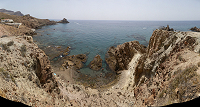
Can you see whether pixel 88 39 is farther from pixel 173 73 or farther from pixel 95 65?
pixel 173 73

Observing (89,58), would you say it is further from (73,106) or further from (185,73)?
(185,73)

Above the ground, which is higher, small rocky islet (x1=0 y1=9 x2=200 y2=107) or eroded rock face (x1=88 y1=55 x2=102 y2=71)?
small rocky islet (x1=0 y1=9 x2=200 y2=107)

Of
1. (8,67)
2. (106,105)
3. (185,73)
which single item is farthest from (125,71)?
(8,67)

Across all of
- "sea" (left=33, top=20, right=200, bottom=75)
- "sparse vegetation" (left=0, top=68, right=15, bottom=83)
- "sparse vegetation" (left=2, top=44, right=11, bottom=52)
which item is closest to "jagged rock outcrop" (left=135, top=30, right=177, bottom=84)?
"sea" (left=33, top=20, right=200, bottom=75)

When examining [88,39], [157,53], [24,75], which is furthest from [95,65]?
[88,39]

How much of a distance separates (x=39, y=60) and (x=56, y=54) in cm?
2507

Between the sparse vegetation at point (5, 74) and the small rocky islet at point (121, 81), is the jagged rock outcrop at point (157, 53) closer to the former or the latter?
the small rocky islet at point (121, 81)

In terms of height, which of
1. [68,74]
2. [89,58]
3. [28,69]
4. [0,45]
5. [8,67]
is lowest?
[68,74]

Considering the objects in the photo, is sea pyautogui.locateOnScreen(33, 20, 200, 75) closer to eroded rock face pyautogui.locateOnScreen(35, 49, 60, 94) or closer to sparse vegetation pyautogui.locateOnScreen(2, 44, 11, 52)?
eroded rock face pyautogui.locateOnScreen(35, 49, 60, 94)

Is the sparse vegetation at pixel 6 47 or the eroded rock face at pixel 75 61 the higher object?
the sparse vegetation at pixel 6 47

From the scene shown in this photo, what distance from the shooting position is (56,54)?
1400 inches

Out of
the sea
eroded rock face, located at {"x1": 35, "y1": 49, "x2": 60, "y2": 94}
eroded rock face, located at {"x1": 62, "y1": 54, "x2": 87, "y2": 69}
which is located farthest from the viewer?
the sea

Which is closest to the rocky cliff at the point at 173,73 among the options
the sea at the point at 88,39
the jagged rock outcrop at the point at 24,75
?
the jagged rock outcrop at the point at 24,75

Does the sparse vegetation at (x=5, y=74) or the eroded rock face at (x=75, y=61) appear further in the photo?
the eroded rock face at (x=75, y=61)
